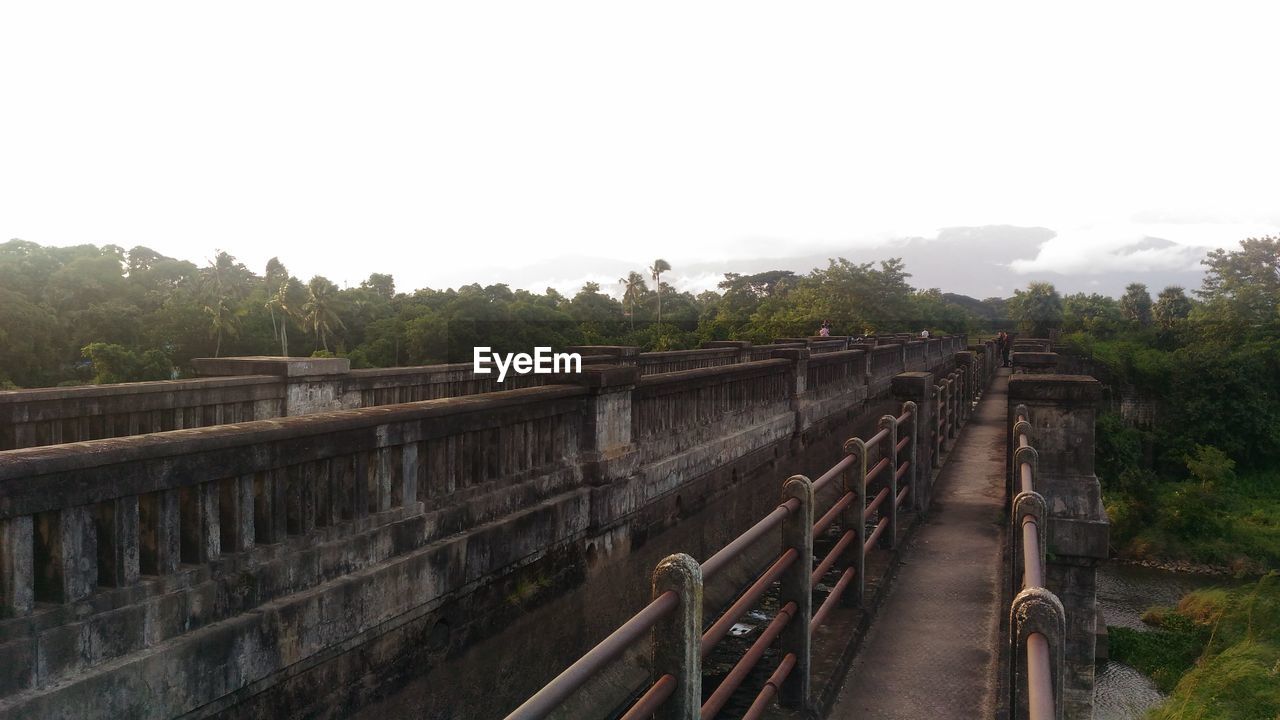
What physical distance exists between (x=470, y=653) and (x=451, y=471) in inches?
46.9

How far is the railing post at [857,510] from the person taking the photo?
4980 mm

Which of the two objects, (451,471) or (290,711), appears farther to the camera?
(451,471)

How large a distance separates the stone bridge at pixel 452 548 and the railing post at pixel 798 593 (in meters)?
0.01

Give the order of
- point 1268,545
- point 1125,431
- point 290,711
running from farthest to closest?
point 1125,431 → point 1268,545 → point 290,711

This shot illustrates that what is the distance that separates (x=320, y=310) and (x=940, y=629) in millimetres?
53072

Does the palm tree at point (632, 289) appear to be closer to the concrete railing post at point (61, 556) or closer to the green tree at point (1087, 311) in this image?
the green tree at point (1087, 311)

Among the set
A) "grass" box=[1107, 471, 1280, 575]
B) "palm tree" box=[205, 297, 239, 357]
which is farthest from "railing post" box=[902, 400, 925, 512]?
"palm tree" box=[205, 297, 239, 357]

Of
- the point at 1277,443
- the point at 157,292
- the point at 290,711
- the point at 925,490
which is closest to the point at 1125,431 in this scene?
Answer: the point at 1277,443

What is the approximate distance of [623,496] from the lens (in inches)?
292

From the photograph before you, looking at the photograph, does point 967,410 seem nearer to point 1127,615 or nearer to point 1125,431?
point 1127,615

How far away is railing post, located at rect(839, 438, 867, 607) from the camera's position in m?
4.98

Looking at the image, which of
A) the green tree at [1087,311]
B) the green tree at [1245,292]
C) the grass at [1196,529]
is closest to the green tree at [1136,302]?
the green tree at [1087,311]

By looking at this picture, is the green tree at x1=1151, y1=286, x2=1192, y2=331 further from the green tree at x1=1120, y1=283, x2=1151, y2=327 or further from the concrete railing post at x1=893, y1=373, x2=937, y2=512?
the concrete railing post at x1=893, y1=373, x2=937, y2=512

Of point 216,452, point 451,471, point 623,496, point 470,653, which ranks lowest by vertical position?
point 470,653
